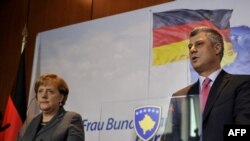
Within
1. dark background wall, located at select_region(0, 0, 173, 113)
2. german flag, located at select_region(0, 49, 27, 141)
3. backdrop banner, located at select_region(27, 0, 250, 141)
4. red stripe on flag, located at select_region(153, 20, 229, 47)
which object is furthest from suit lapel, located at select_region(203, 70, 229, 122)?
german flag, located at select_region(0, 49, 27, 141)

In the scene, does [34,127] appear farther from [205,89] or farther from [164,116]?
[205,89]

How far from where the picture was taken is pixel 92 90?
3.97 meters

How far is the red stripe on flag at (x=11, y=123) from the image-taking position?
167 inches

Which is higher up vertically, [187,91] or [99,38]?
[99,38]

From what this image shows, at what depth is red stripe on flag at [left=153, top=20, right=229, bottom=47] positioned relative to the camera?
3.39 metres

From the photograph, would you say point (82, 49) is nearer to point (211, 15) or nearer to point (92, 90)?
point (92, 90)

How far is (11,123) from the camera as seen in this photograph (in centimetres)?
427

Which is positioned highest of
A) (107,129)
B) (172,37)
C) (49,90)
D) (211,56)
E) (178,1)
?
(178,1)

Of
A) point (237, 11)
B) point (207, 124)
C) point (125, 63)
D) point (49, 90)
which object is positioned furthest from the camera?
point (125, 63)

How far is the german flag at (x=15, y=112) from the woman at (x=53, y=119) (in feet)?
4.94

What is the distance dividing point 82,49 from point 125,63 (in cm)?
64

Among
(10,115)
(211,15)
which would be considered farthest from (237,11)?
(10,115)

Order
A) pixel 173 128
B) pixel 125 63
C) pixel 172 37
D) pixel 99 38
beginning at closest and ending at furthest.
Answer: pixel 173 128, pixel 172 37, pixel 125 63, pixel 99 38

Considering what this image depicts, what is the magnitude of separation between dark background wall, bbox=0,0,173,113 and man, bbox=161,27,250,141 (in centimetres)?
144
